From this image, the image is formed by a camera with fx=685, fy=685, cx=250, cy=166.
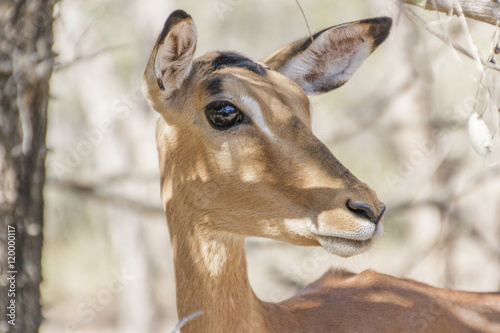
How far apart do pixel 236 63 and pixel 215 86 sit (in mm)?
358

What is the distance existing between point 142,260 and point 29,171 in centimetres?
589

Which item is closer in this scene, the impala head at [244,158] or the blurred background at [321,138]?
the impala head at [244,158]

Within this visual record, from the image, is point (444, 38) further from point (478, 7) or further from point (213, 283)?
point (213, 283)

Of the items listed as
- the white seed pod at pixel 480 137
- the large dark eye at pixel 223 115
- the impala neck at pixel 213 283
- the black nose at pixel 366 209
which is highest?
the large dark eye at pixel 223 115

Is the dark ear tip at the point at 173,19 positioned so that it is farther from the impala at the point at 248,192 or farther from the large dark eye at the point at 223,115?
the large dark eye at the point at 223,115

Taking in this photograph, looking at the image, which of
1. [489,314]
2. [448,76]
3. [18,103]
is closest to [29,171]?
[18,103]

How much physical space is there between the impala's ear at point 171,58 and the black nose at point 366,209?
53.7 inches

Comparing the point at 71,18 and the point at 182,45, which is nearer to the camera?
the point at 182,45

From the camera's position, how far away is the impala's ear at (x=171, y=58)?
3.79 metres

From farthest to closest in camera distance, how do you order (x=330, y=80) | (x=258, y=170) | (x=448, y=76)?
1. (x=448, y=76)
2. (x=330, y=80)
3. (x=258, y=170)

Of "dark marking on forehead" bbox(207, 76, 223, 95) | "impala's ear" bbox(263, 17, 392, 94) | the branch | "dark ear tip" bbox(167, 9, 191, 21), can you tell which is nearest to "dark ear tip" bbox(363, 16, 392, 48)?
"impala's ear" bbox(263, 17, 392, 94)

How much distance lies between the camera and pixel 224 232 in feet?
13.4

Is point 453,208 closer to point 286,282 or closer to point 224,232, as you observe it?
point 286,282

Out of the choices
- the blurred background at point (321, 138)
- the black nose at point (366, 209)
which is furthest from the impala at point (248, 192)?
the blurred background at point (321, 138)
